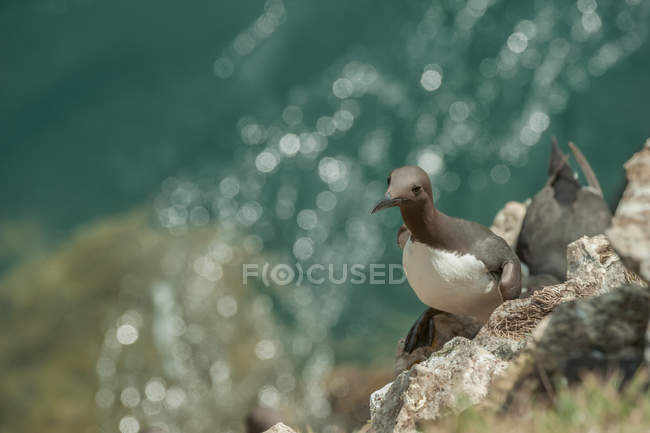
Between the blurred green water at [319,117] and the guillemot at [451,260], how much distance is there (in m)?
6.51

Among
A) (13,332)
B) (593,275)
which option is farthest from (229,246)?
(593,275)

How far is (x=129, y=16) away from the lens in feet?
55.5

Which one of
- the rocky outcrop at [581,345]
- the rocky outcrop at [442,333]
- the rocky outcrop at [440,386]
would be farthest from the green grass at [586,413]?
the rocky outcrop at [442,333]

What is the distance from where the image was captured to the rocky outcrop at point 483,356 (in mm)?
3438

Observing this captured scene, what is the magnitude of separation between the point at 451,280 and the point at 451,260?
144 mm

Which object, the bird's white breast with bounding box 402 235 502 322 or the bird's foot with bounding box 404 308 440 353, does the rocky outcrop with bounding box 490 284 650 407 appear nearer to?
the bird's white breast with bounding box 402 235 502 322

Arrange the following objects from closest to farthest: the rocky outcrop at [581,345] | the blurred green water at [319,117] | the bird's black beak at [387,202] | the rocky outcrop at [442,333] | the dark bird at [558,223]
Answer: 1. the rocky outcrop at [581,345]
2. the bird's black beak at [387,202]
3. the rocky outcrop at [442,333]
4. the dark bird at [558,223]
5. the blurred green water at [319,117]

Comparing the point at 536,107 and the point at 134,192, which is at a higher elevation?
the point at 134,192

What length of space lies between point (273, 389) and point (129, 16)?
10.7 m

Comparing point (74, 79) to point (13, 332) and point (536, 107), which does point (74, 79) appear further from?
point (536, 107)

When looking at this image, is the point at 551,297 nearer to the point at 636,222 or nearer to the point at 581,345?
the point at 581,345

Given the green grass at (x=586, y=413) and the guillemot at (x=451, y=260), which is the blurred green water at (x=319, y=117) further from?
the green grass at (x=586, y=413)

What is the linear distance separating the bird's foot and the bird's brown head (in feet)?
4.21

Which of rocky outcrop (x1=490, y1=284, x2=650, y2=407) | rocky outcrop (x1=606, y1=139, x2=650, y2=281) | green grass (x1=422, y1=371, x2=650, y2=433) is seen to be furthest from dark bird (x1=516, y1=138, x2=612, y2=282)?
green grass (x1=422, y1=371, x2=650, y2=433)
